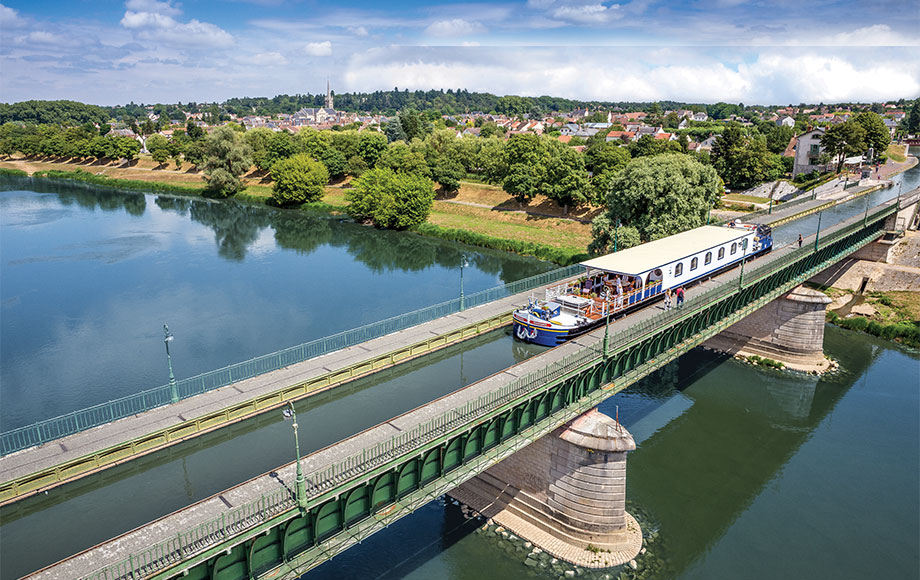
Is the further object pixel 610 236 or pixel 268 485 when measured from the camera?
pixel 610 236

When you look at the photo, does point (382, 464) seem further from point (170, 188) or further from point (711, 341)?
point (170, 188)

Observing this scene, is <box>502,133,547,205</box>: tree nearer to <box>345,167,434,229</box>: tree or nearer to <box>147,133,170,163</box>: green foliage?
<box>345,167,434,229</box>: tree

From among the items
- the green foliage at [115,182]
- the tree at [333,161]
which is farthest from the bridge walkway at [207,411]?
the green foliage at [115,182]

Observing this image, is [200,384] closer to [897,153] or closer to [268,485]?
[268,485]

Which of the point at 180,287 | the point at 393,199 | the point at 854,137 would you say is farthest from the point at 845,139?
the point at 180,287

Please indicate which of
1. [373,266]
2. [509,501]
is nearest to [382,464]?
[509,501]

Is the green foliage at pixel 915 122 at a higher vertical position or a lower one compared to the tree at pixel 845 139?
higher

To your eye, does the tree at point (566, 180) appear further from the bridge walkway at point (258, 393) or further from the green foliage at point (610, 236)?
the bridge walkway at point (258, 393)
